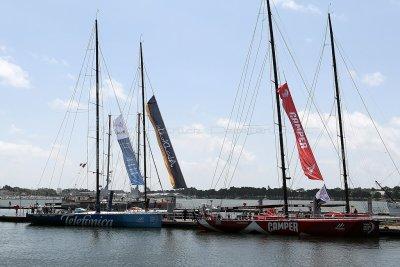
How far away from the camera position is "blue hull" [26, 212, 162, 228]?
49.5 m

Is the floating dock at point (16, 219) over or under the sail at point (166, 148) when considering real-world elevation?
under

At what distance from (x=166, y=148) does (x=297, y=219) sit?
795 inches

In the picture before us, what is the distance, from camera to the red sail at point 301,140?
4400cm

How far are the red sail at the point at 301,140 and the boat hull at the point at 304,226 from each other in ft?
12.4

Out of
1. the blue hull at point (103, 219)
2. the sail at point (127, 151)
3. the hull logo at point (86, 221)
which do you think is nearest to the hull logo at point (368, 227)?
the blue hull at point (103, 219)

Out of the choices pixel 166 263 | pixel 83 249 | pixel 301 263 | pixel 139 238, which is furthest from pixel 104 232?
pixel 301 263

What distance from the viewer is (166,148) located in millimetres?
59094

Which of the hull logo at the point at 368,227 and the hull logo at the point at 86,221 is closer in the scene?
the hull logo at the point at 368,227

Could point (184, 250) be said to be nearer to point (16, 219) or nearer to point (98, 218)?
point (98, 218)

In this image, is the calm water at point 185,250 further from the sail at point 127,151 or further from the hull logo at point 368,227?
the sail at point 127,151

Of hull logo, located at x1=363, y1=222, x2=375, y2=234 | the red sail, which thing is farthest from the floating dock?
hull logo, located at x1=363, y1=222, x2=375, y2=234

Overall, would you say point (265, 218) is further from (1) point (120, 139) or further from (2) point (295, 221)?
(1) point (120, 139)

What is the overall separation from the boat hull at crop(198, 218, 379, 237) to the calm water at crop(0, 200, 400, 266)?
0.93 meters

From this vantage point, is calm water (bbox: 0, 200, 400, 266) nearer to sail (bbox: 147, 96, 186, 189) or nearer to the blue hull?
the blue hull
